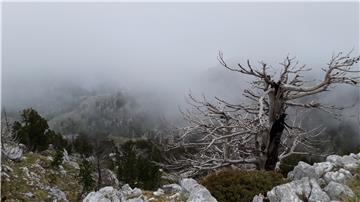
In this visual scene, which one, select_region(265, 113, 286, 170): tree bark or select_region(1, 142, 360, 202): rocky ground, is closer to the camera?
select_region(1, 142, 360, 202): rocky ground

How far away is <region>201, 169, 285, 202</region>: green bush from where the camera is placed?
40.2 ft

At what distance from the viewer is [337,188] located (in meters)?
11.7

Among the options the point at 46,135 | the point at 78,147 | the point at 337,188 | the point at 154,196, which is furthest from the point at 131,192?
the point at 78,147

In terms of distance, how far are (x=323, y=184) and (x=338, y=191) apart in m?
0.97

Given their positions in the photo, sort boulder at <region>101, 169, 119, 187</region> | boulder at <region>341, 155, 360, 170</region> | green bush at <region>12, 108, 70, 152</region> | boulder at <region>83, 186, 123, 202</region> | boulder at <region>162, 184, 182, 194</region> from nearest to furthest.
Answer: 1. boulder at <region>83, 186, 123, 202</region>
2. boulder at <region>162, 184, 182, 194</region>
3. boulder at <region>341, 155, 360, 170</region>
4. boulder at <region>101, 169, 119, 187</region>
5. green bush at <region>12, 108, 70, 152</region>

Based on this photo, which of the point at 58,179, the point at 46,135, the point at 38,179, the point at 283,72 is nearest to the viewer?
the point at 283,72

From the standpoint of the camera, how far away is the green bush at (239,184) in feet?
40.2

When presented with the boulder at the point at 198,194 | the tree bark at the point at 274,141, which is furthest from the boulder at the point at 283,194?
the tree bark at the point at 274,141

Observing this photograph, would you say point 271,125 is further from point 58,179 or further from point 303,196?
point 58,179

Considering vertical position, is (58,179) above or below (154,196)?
below

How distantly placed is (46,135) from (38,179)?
11.8 m

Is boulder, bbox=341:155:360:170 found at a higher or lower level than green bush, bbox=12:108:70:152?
higher

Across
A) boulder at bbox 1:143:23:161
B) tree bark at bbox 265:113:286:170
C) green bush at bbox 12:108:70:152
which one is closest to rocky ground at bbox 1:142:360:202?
tree bark at bbox 265:113:286:170

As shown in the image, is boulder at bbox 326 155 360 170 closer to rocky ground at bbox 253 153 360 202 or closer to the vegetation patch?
rocky ground at bbox 253 153 360 202
